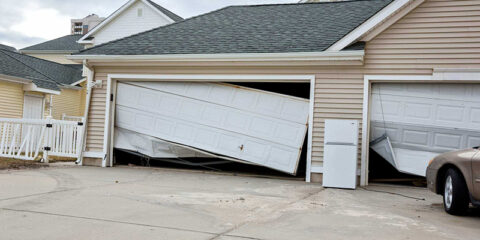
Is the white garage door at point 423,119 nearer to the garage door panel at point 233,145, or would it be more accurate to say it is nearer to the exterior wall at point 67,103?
the garage door panel at point 233,145

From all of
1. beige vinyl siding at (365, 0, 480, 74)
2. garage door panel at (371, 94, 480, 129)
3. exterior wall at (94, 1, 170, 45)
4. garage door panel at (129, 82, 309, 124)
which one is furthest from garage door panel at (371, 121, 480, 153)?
exterior wall at (94, 1, 170, 45)

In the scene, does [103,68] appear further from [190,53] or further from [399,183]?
[399,183]

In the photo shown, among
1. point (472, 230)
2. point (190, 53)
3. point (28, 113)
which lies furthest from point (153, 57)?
point (28, 113)

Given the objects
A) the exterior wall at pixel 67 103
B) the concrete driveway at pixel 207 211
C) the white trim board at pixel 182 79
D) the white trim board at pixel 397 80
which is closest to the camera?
the concrete driveway at pixel 207 211

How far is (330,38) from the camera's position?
1012 cm

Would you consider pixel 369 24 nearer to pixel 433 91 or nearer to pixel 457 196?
pixel 433 91

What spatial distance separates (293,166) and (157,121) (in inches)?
141

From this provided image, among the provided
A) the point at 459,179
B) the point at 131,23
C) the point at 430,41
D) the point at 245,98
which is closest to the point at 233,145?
the point at 245,98

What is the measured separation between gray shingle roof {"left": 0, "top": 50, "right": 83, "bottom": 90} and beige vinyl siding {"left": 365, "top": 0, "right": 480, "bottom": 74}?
42.9 ft

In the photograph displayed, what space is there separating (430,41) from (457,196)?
455cm

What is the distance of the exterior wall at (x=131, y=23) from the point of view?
22.6 metres

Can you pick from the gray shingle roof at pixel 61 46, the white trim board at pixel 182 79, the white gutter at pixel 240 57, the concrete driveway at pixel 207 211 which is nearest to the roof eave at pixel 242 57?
the white gutter at pixel 240 57

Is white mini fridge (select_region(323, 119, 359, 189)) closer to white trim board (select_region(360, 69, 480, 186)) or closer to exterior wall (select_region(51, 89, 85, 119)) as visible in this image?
white trim board (select_region(360, 69, 480, 186))

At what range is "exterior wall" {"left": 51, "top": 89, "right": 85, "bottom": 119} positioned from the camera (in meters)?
21.0
